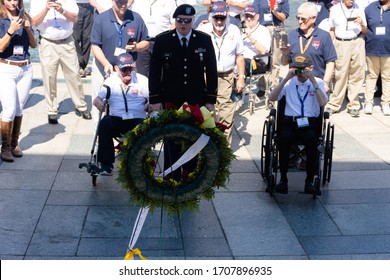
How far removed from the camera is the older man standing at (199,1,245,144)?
10.9 metres

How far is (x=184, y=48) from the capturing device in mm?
8922

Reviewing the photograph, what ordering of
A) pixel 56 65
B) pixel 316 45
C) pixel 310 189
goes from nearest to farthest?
pixel 310 189 < pixel 316 45 < pixel 56 65

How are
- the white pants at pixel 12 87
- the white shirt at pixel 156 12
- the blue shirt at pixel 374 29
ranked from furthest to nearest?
the blue shirt at pixel 374 29, the white shirt at pixel 156 12, the white pants at pixel 12 87

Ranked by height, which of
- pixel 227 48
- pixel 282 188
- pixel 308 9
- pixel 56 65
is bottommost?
pixel 282 188

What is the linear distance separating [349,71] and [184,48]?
5.27m

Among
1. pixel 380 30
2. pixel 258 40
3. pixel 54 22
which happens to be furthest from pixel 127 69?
pixel 380 30

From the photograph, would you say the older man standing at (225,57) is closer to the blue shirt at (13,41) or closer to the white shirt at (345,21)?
the blue shirt at (13,41)

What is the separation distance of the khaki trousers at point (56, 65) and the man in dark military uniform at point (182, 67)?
353cm

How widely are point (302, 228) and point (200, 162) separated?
4.55ft

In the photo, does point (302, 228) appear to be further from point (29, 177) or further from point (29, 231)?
point (29, 177)

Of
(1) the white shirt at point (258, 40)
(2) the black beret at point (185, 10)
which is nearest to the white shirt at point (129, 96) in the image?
(2) the black beret at point (185, 10)

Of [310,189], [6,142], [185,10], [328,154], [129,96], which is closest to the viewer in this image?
[185,10]

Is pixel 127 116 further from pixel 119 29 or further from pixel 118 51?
pixel 119 29

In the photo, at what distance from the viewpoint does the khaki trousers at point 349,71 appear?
13.3m
